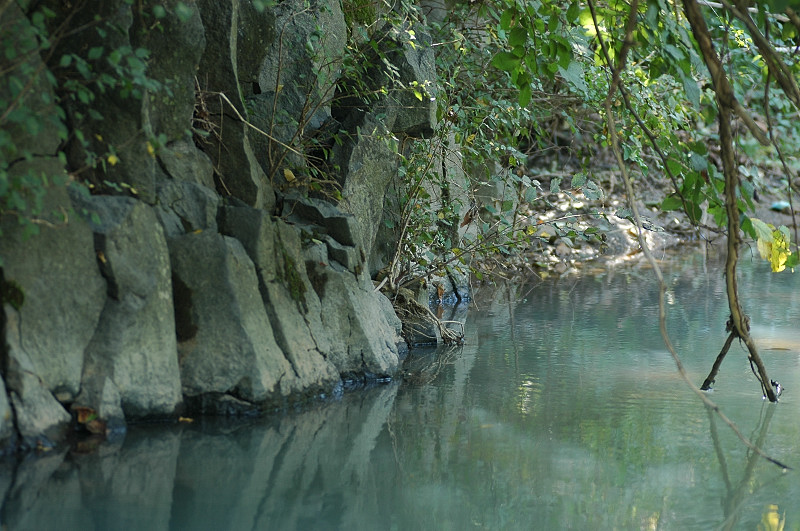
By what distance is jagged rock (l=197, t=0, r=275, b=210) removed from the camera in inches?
157

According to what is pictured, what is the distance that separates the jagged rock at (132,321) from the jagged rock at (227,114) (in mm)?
777

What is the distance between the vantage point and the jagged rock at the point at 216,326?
340cm

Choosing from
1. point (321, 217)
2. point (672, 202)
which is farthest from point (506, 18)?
point (321, 217)

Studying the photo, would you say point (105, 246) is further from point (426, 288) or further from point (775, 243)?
point (426, 288)

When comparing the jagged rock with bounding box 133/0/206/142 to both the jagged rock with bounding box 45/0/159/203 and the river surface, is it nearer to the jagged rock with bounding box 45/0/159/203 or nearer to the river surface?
the jagged rock with bounding box 45/0/159/203

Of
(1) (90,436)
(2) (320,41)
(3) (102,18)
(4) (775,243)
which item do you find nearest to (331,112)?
(2) (320,41)

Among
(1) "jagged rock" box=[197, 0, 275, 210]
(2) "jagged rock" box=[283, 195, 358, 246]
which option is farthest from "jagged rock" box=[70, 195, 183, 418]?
(2) "jagged rock" box=[283, 195, 358, 246]

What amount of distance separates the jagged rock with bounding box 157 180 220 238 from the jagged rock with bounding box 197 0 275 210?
29cm

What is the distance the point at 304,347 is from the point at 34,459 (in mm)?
1297

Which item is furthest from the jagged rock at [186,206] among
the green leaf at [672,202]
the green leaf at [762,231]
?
the green leaf at [762,231]

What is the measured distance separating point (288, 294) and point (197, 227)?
1.60 ft

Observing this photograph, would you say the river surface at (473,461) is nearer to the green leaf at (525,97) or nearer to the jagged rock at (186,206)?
the jagged rock at (186,206)

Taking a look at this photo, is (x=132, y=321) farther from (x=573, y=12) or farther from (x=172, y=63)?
(x=573, y=12)

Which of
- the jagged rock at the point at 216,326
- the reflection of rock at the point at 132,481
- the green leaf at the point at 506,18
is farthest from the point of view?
the jagged rock at the point at 216,326
